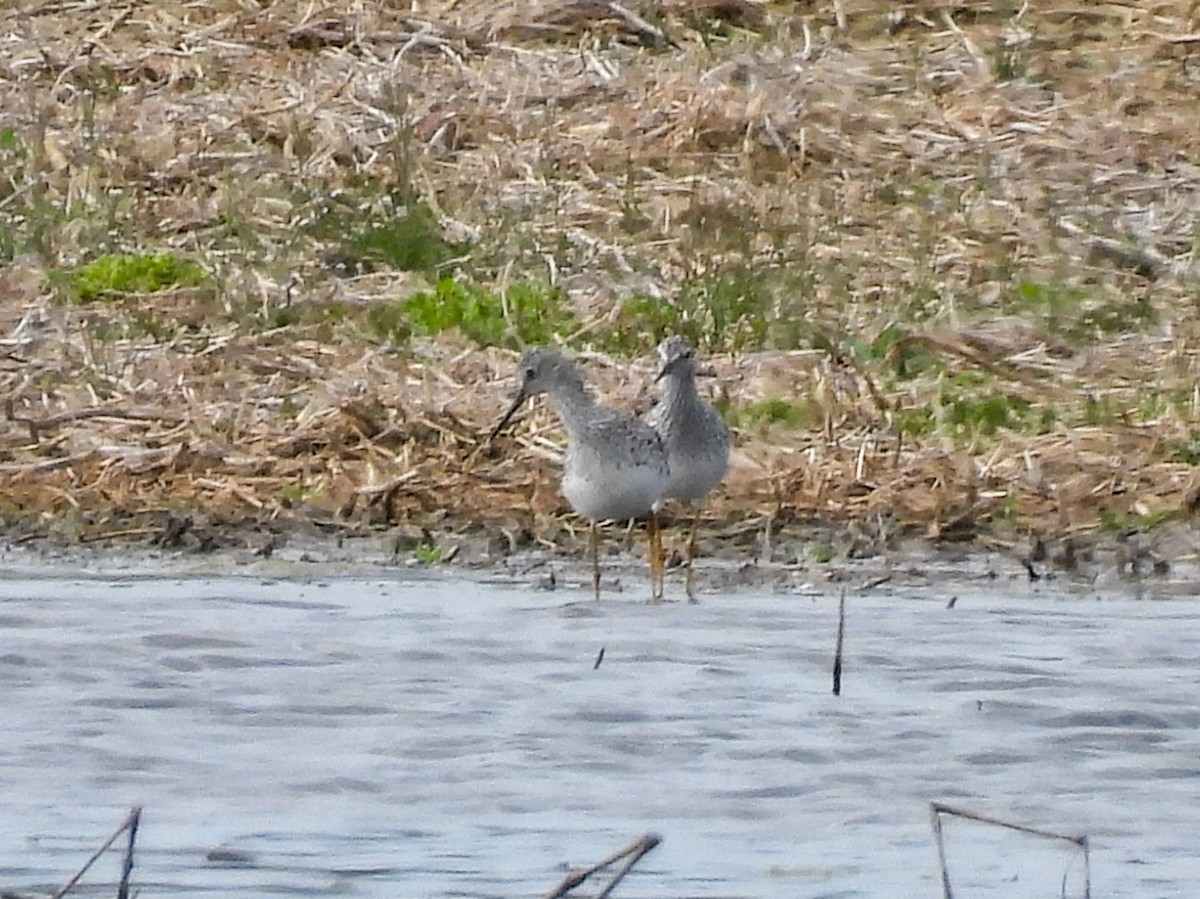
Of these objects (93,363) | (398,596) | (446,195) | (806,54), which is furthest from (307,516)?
(806,54)

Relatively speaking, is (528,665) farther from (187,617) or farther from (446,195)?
(446,195)

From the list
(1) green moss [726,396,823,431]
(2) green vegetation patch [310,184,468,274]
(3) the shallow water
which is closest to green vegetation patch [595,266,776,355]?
(1) green moss [726,396,823,431]

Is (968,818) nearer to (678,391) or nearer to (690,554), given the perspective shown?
(690,554)

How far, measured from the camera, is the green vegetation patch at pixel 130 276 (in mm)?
10648

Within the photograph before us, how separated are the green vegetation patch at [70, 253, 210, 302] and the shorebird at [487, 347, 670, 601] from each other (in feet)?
8.66

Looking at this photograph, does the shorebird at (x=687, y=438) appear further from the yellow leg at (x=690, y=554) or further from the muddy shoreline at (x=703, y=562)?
the muddy shoreline at (x=703, y=562)

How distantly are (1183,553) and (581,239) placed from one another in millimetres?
3241

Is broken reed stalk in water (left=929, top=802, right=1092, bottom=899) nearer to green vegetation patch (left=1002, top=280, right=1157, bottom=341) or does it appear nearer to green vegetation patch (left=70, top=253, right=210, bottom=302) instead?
green vegetation patch (left=1002, top=280, right=1157, bottom=341)

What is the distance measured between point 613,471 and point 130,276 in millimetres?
3232

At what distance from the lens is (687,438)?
8227 millimetres

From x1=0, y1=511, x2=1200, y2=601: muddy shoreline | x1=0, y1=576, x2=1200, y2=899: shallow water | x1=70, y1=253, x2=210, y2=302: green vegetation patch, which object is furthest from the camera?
x1=70, y1=253, x2=210, y2=302: green vegetation patch

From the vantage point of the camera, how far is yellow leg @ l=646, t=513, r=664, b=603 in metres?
7.92

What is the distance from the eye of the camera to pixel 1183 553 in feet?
27.3

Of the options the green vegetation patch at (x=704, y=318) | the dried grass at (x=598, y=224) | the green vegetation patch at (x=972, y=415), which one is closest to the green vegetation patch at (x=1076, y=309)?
the dried grass at (x=598, y=224)
